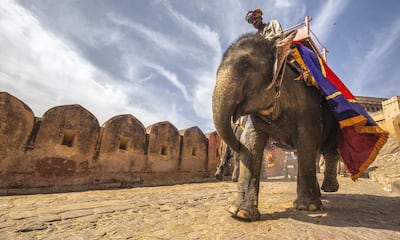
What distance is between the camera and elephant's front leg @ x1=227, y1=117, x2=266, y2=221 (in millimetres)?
2215

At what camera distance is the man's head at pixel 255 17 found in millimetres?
3548

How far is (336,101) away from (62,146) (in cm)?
809

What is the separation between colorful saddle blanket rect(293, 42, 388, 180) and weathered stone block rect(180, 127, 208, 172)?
8.45 m

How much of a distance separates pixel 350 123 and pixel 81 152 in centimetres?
806

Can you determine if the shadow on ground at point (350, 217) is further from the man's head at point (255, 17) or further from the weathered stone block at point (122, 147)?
the weathered stone block at point (122, 147)

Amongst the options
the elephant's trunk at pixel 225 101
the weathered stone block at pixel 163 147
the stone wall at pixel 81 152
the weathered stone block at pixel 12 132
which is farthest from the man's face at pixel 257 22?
the weathered stone block at pixel 12 132

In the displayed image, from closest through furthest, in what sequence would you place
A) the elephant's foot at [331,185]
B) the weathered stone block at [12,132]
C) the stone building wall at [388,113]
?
the elephant's foot at [331,185] < the weathered stone block at [12,132] < the stone building wall at [388,113]

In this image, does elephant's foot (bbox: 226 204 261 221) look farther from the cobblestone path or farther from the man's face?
the man's face

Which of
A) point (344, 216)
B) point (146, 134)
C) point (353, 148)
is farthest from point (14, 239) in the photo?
point (146, 134)

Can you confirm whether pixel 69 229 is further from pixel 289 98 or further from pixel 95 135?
pixel 95 135

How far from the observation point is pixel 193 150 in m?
11.4

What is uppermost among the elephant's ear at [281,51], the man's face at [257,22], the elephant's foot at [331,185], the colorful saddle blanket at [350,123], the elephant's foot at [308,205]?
the man's face at [257,22]

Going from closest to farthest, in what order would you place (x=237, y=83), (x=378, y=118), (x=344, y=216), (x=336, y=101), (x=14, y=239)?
(x=14, y=239) < (x=237, y=83) < (x=344, y=216) < (x=336, y=101) < (x=378, y=118)

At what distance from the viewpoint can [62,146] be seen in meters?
7.13
